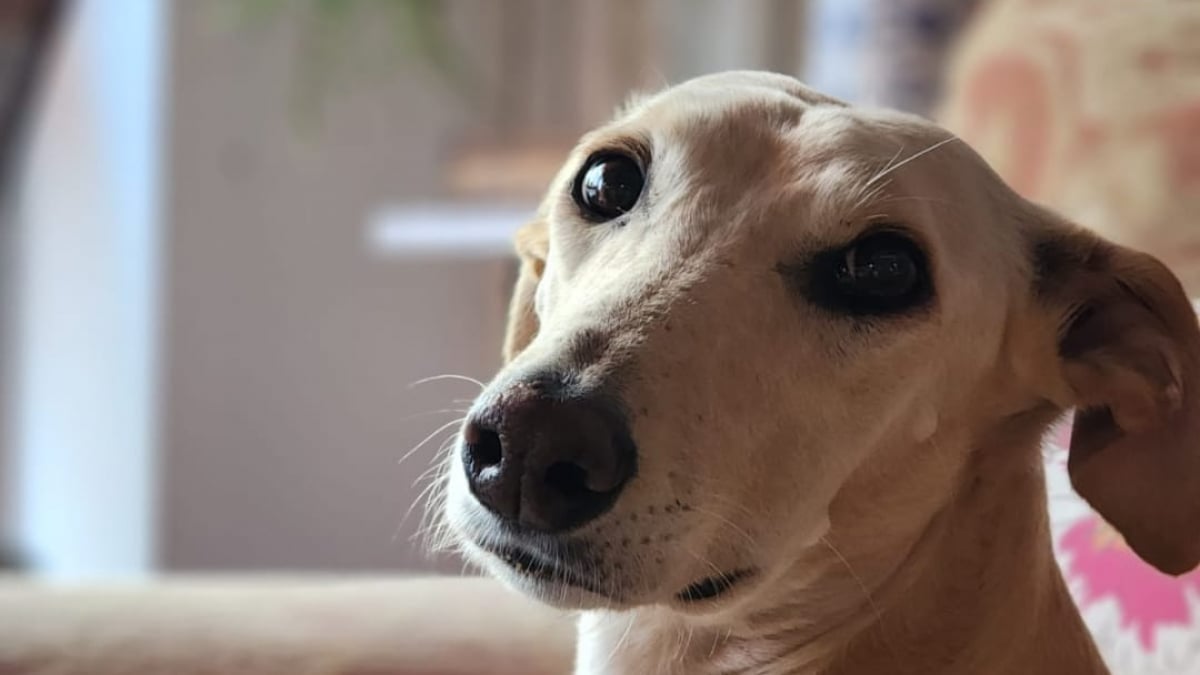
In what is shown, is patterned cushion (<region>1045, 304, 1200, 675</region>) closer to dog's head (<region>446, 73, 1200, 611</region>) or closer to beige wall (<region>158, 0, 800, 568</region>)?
dog's head (<region>446, 73, 1200, 611</region>)

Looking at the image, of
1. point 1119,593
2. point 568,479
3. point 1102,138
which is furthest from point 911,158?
point 1102,138

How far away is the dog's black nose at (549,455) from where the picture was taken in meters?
0.73

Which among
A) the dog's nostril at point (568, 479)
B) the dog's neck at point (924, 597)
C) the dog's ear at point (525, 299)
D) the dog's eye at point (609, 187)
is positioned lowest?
the dog's neck at point (924, 597)

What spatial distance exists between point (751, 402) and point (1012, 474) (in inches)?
10.0

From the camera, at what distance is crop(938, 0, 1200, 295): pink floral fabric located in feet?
4.58

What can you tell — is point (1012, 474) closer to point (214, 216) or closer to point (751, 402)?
point (751, 402)

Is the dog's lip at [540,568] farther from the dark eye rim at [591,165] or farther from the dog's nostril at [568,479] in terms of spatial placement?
the dark eye rim at [591,165]

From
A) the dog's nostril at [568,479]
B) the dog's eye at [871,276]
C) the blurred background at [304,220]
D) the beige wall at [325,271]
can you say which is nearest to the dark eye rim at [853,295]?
the dog's eye at [871,276]

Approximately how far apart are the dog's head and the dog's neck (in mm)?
19

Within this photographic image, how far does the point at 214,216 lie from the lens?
2.83m

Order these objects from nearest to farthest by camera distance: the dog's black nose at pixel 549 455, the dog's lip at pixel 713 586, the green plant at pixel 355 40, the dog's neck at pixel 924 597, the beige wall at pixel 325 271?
the dog's black nose at pixel 549 455 < the dog's lip at pixel 713 586 < the dog's neck at pixel 924 597 < the green plant at pixel 355 40 < the beige wall at pixel 325 271

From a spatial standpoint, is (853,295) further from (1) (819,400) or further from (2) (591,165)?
(2) (591,165)

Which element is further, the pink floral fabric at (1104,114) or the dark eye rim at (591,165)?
the pink floral fabric at (1104,114)

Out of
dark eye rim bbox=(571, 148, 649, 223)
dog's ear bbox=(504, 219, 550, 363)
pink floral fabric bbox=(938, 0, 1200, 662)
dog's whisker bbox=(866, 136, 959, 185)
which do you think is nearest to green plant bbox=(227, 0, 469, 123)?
pink floral fabric bbox=(938, 0, 1200, 662)
